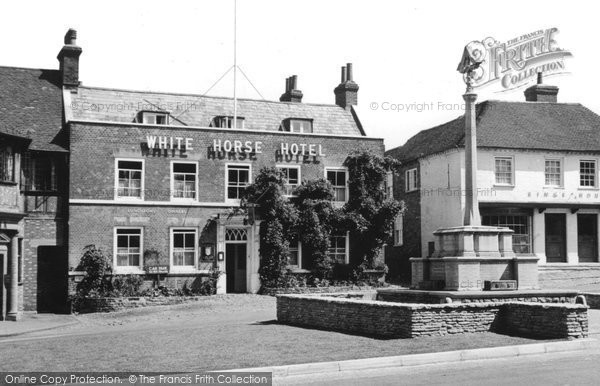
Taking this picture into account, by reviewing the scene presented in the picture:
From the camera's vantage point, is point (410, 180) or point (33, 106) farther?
point (410, 180)

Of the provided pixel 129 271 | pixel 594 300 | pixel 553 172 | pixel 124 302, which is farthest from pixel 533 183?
pixel 124 302

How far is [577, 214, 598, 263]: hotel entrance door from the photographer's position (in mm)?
35938

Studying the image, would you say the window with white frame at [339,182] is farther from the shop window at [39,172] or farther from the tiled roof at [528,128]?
the shop window at [39,172]

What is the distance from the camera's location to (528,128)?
120 feet

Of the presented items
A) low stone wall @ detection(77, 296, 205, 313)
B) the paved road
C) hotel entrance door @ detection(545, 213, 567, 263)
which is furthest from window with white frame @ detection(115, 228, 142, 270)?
the paved road

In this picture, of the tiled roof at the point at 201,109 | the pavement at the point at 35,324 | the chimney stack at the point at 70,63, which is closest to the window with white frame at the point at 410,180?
the tiled roof at the point at 201,109

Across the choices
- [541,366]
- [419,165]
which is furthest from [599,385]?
[419,165]

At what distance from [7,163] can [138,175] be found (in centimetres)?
605

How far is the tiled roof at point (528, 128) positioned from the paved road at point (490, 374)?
74.4 ft

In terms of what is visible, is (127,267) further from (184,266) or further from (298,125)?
(298,125)

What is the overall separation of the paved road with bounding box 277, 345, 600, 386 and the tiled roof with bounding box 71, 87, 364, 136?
23.2m

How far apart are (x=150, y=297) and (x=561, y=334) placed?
733 inches

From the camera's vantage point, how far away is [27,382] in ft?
38.2

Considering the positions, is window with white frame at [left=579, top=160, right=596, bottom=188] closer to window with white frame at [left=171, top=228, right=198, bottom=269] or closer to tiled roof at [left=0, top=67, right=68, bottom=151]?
window with white frame at [left=171, top=228, right=198, bottom=269]
